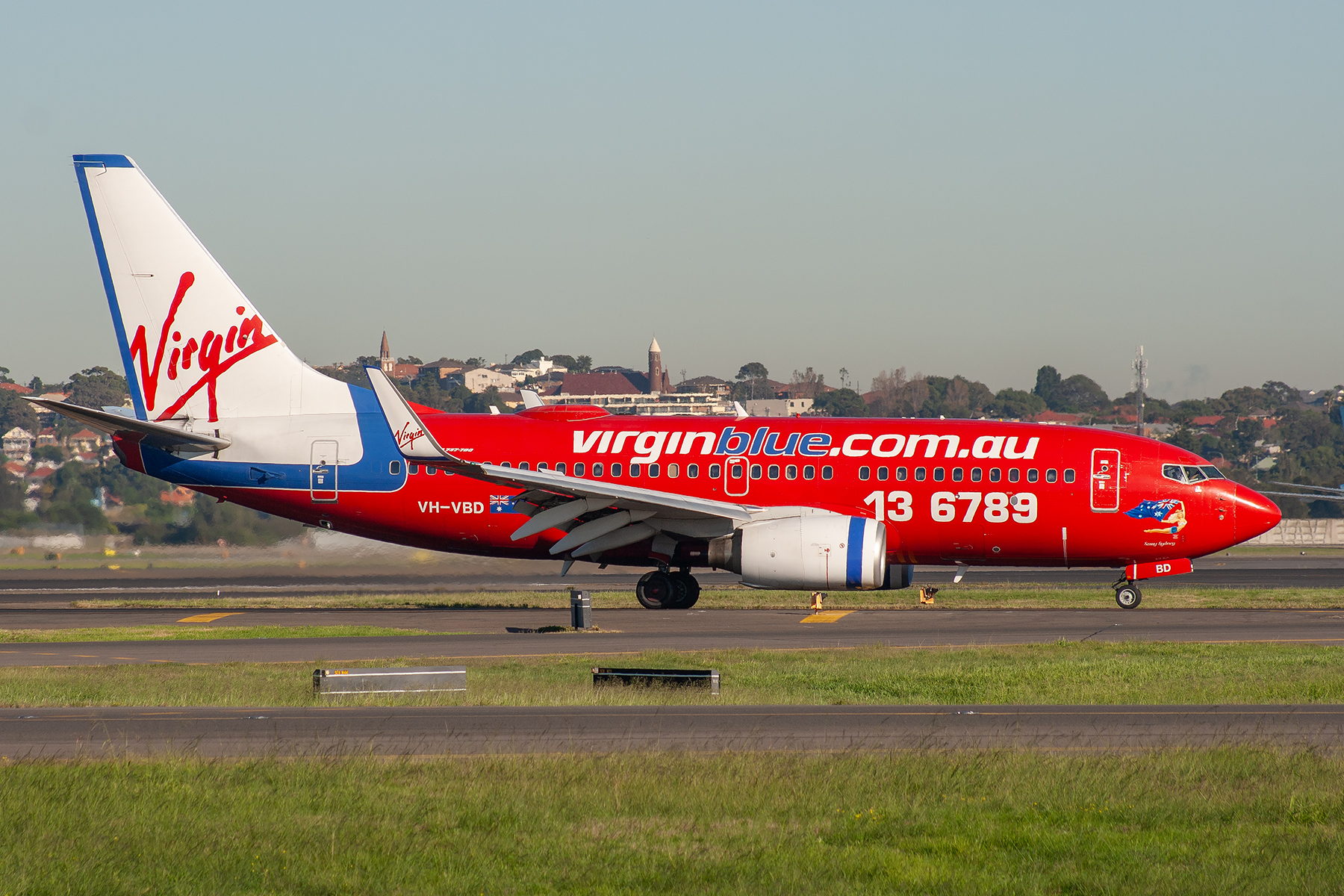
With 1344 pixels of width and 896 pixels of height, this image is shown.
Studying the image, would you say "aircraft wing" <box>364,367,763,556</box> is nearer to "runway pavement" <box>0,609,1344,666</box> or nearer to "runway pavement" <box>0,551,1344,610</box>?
"runway pavement" <box>0,609,1344,666</box>

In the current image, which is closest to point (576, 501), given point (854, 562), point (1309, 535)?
point (854, 562)

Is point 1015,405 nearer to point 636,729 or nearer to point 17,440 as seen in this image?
point 17,440

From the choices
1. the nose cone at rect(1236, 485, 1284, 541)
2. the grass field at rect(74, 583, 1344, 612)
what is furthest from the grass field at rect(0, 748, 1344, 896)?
the grass field at rect(74, 583, 1344, 612)

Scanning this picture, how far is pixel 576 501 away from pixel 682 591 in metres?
3.68

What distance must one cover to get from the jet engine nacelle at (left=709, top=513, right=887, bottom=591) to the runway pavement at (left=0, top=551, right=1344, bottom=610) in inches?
408

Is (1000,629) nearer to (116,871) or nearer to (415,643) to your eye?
(415,643)

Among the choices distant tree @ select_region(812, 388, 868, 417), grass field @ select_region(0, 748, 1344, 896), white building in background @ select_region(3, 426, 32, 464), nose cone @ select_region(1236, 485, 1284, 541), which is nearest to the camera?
grass field @ select_region(0, 748, 1344, 896)

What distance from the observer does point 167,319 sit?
35.6 meters

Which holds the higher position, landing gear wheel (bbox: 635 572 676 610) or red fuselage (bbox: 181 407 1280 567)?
red fuselage (bbox: 181 407 1280 567)

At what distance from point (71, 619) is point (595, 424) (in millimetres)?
13822

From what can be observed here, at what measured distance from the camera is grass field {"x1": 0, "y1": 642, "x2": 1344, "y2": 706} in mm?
18781

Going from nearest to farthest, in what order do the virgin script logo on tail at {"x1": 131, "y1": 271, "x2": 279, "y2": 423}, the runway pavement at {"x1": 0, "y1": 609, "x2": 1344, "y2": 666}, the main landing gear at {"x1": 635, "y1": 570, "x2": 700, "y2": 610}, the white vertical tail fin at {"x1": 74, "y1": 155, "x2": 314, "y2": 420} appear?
the runway pavement at {"x1": 0, "y1": 609, "x2": 1344, "y2": 666}
the main landing gear at {"x1": 635, "y1": 570, "x2": 700, "y2": 610}
the white vertical tail fin at {"x1": 74, "y1": 155, "x2": 314, "y2": 420}
the virgin script logo on tail at {"x1": 131, "y1": 271, "x2": 279, "y2": 423}

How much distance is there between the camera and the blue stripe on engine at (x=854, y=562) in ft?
102

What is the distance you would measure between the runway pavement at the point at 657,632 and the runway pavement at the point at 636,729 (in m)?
6.74
